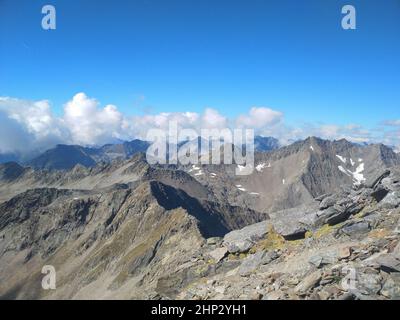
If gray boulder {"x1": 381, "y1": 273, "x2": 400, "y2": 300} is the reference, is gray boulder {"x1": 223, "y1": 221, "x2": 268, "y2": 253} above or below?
below

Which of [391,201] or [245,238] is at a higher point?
[391,201]

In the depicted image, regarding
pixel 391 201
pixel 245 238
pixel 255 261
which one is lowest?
pixel 255 261

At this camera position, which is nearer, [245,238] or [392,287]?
Answer: [392,287]

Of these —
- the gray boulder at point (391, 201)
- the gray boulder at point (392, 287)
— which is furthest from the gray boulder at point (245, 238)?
the gray boulder at point (392, 287)

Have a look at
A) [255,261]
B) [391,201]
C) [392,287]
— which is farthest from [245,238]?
[392,287]

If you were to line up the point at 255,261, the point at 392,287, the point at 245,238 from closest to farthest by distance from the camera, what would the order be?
1. the point at 392,287
2. the point at 255,261
3. the point at 245,238

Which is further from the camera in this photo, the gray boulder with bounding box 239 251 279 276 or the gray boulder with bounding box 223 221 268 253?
the gray boulder with bounding box 223 221 268 253

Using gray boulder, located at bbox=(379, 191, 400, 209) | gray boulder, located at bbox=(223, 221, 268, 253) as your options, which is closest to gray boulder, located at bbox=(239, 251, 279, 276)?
gray boulder, located at bbox=(223, 221, 268, 253)

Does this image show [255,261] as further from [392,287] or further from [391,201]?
[392,287]

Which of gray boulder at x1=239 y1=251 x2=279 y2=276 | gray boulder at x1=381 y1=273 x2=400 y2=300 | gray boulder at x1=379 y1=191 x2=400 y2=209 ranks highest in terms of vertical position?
gray boulder at x1=379 y1=191 x2=400 y2=209

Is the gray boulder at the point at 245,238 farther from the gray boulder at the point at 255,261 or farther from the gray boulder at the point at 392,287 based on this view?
the gray boulder at the point at 392,287

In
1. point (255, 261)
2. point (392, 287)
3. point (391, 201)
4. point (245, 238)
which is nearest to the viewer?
point (392, 287)

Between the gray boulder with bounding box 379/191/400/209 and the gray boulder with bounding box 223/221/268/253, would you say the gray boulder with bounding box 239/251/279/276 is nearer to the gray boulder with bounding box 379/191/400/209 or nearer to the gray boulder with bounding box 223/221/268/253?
the gray boulder with bounding box 223/221/268/253
